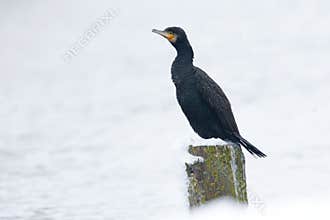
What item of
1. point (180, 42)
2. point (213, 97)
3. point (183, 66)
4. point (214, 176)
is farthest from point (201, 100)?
point (214, 176)

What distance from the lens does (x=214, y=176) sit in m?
5.97

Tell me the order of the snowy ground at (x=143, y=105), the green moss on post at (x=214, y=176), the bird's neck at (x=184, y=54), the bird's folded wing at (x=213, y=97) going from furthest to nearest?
the snowy ground at (x=143, y=105), the bird's neck at (x=184, y=54), the bird's folded wing at (x=213, y=97), the green moss on post at (x=214, y=176)

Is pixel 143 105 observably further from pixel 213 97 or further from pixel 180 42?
pixel 213 97

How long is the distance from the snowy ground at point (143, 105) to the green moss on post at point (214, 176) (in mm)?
80

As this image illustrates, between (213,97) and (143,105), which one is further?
(143,105)

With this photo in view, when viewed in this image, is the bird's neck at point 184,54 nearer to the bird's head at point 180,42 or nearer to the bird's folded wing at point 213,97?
the bird's head at point 180,42

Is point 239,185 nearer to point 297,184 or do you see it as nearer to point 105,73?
point 297,184

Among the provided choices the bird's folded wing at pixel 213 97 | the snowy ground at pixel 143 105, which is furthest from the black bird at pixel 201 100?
the snowy ground at pixel 143 105

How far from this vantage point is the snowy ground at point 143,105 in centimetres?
1009

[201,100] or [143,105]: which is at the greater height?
[143,105]

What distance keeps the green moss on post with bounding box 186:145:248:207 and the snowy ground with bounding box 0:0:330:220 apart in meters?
0.08

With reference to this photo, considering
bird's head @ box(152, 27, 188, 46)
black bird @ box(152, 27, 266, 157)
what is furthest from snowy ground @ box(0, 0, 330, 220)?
bird's head @ box(152, 27, 188, 46)

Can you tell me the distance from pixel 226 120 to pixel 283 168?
382cm

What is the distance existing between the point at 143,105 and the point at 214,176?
→ 9.42 m
